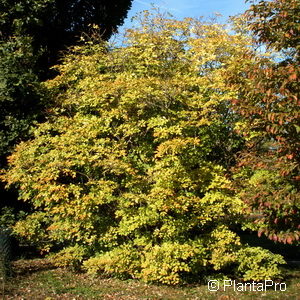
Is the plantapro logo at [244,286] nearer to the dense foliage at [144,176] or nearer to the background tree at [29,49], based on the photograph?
the dense foliage at [144,176]

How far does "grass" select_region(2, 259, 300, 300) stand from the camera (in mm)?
6508

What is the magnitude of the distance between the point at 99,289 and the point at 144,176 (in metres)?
2.17

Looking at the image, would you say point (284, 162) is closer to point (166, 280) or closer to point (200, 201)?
point (200, 201)

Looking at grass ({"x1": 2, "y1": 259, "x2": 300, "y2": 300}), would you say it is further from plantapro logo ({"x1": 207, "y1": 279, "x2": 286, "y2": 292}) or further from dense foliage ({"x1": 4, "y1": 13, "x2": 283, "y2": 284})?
dense foliage ({"x1": 4, "y1": 13, "x2": 283, "y2": 284})

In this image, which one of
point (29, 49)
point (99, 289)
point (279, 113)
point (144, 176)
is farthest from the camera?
point (29, 49)

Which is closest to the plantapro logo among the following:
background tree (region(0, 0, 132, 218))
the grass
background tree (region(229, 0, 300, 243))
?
the grass

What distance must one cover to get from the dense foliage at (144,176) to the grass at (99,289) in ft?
0.85

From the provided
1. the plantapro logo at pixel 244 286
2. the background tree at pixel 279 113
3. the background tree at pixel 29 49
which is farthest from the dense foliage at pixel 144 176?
the background tree at pixel 279 113

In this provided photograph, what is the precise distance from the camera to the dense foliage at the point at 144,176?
7.05 m

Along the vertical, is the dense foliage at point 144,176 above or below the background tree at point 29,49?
below

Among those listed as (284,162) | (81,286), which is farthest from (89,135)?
(284,162)

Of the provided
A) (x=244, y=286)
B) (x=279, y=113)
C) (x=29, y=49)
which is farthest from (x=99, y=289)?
(x=29, y=49)

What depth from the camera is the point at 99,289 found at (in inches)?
277

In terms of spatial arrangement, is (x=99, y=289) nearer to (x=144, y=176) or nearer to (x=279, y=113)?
(x=144, y=176)
